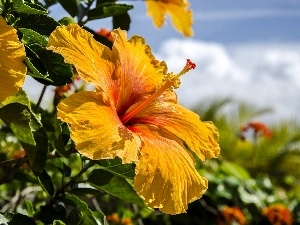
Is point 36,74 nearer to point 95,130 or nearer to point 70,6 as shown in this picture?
point 95,130

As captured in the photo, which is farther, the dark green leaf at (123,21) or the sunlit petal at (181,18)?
the sunlit petal at (181,18)

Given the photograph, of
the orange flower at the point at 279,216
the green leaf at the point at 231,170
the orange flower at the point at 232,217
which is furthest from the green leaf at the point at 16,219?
the green leaf at the point at 231,170

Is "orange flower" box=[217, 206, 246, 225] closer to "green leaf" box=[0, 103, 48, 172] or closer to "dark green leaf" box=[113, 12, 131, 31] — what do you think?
"dark green leaf" box=[113, 12, 131, 31]

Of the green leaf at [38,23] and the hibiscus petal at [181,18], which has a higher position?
the green leaf at [38,23]

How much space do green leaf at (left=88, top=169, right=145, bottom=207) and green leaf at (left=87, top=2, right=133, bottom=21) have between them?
45 cm

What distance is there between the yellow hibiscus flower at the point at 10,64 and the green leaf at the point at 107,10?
61cm

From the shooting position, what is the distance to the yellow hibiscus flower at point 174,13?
2256mm

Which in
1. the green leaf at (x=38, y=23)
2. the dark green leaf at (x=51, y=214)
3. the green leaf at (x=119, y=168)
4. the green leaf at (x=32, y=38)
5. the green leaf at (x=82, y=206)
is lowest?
the dark green leaf at (x=51, y=214)

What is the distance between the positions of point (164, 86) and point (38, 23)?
338mm

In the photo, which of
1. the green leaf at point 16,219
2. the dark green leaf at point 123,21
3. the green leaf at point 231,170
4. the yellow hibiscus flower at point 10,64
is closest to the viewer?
the yellow hibiscus flower at point 10,64

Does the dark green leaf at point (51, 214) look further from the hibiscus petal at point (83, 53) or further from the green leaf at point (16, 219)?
the hibiscus petal at point (83, 53)

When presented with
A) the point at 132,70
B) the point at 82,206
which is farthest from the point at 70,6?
the point at 82,206

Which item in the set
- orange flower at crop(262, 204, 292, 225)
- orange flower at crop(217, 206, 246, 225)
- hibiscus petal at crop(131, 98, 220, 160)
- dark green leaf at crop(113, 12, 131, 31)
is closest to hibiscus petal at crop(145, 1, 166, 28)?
dark green leaf at crop(113, 12, 131, 31)

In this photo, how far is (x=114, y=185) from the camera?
1.70m
